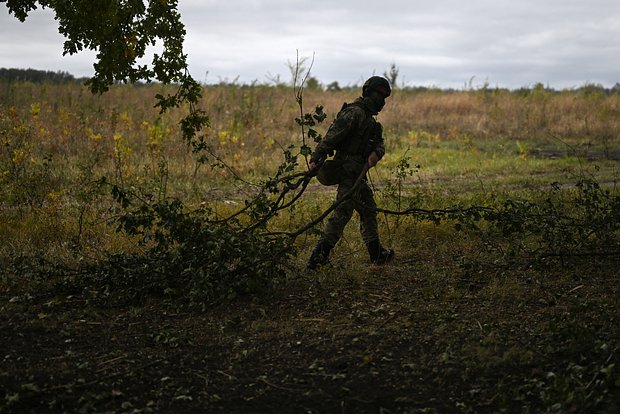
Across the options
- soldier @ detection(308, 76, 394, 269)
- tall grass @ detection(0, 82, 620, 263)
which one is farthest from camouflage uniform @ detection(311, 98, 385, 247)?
tall grass @ detection(0, 82, 620, 263)

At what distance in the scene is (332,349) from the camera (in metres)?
5.21

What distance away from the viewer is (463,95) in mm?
25312

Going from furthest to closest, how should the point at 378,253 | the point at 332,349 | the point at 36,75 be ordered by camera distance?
the point at 36,75, the point at 378,253, the point at 332,349

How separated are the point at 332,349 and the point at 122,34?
143 inches

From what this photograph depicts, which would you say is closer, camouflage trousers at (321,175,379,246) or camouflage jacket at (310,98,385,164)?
camouflage jacket at (310,98,385,164)

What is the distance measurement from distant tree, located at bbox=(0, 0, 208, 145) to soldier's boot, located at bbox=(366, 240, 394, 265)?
6.86 ft

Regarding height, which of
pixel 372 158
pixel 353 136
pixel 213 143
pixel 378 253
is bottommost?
pixel 378 253

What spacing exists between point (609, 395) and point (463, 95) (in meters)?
22.0

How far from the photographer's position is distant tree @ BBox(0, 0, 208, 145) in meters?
6.63

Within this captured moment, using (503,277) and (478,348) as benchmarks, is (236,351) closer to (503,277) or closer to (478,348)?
(478,348)

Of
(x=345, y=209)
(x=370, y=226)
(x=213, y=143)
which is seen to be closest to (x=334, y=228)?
(x=345, y=209)

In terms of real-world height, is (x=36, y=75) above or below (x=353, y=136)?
above

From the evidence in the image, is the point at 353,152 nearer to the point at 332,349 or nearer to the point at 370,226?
the point at 370,226

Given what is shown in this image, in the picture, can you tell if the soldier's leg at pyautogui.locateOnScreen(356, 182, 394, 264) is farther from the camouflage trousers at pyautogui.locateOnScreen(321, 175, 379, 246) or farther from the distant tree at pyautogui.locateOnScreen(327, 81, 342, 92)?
the distant tree at pyautogui.locateOnScreen(327, 81, 342, 92)
